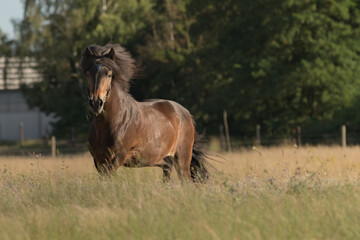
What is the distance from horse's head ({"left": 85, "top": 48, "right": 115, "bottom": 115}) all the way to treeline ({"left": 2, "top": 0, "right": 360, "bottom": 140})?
1499 cm

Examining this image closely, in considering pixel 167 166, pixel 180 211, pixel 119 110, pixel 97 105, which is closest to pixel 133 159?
pixel 119 110

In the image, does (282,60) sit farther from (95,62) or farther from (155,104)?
(95,62)

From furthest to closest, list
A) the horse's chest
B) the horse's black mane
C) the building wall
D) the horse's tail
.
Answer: the building wall, the horse's tail, the horse's chest, the horse's black mane

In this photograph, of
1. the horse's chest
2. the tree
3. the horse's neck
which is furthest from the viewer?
the tree

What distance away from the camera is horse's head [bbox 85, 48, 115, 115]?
299 inches

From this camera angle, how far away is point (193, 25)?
34406mm

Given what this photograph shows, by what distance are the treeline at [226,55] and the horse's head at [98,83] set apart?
1499cm

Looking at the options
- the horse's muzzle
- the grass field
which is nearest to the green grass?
the grass field

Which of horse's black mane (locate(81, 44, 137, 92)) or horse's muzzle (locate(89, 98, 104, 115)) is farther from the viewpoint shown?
horse's black mane (locate(81, 44, 137, 92))

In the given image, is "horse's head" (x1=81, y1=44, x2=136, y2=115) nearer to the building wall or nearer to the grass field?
the grass field

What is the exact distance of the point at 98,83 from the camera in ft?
25.1

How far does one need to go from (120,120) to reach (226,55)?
22787mm

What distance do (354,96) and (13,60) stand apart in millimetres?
26213

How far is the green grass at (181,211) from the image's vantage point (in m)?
5.44
